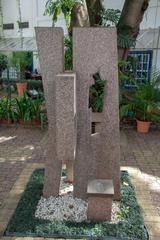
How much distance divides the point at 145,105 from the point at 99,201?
4.55 meters

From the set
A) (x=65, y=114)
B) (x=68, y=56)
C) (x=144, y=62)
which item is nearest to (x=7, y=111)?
(x=68, y=56)

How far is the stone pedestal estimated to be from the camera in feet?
10.8

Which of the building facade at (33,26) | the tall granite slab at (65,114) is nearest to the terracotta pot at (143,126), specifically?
the building facade at (33,26)

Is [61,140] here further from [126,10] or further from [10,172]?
[126,10]

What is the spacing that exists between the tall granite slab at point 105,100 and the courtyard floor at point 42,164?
0.69 metres

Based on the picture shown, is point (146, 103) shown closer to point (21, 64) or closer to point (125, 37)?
point (125, 37)

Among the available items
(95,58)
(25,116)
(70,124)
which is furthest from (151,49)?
(70,124)

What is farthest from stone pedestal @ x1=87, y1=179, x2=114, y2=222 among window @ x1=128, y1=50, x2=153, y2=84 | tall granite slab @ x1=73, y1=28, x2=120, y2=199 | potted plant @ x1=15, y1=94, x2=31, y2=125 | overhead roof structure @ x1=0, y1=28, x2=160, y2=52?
overhead roof structure @ x1=0, y1=28, x2=160, y2=52

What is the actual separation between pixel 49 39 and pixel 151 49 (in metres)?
9.09

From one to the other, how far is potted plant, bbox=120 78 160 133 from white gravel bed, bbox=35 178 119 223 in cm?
406

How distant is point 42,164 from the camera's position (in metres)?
5.22

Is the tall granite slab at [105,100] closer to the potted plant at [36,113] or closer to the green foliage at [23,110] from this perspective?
the green foliage at [23,110]

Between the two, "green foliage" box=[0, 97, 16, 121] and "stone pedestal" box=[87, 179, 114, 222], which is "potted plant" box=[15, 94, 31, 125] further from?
"stone pedestal" box=[87, 179, 114, 222]

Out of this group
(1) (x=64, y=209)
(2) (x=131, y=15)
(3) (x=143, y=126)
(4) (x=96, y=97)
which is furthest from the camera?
(2) (x=131, y=15)
